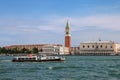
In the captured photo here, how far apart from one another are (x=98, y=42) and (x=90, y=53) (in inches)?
307

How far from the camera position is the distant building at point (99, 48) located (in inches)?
7505

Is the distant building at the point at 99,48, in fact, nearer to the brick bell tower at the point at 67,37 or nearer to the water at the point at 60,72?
the brick bell tower at the point at 67,37

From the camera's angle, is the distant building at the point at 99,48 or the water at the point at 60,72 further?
the distant building at the point at 99,48

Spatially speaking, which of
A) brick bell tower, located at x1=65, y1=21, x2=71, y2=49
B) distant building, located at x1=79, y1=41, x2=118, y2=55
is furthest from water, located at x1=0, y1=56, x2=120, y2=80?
distant building, located at x1=79, y1=41, x2=118, y2=55

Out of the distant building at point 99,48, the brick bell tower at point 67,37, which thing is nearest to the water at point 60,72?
the brick bell tower at point 67,37

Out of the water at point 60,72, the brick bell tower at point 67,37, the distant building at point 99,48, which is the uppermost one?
the brick bell tower at point 67,37

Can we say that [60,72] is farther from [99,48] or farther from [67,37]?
[99,48]

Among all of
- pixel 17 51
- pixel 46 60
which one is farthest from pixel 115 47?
pixel 46 60

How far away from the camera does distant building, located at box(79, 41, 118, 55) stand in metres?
191

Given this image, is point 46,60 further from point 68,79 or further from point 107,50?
point 107,50

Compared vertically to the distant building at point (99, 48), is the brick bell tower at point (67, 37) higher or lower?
higher

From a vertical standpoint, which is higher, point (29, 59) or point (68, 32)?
point (68, 32)

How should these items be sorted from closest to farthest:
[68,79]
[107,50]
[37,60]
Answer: [68,79] → [37,60] → [107,50]

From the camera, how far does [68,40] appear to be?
192 metres
